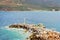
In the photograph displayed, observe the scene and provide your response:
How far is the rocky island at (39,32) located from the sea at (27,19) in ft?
0.30

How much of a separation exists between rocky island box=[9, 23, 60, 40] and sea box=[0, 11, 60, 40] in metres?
0.09

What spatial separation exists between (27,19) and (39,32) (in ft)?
1.67

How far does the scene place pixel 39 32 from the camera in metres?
5.23

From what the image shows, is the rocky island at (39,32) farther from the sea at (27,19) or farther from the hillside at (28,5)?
the hillside at (28,5)

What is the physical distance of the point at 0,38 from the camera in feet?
16.5

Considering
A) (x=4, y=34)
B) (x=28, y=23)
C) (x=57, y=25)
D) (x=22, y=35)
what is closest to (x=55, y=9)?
(x=57, y=25)

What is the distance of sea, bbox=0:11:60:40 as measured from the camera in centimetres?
521

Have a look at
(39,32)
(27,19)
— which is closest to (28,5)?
(27,19)

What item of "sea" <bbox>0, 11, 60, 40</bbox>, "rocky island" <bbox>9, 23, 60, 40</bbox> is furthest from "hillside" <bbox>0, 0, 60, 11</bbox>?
"rocky island" <bbox>9, 23, 60, 40</bbox>

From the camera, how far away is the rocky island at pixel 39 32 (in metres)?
5.15

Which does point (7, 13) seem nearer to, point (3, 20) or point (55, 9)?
point (3, 20)

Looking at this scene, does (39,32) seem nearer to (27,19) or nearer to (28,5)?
(27,19)

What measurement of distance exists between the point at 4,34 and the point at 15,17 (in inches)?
23.9

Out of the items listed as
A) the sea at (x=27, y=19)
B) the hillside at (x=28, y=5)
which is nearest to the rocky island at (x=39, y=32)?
the sea at (x=27, y=19)
